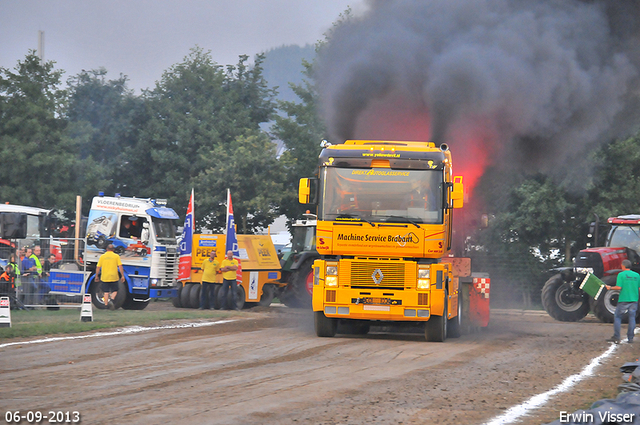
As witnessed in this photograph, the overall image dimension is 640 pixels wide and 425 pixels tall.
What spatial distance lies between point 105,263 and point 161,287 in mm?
2283

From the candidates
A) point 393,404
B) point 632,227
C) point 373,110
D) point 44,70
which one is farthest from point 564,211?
point 393,404

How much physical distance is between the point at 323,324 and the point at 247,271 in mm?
8889

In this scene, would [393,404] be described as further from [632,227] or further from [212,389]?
[632,227]

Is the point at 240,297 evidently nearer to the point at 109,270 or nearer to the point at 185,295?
the point at 185,295

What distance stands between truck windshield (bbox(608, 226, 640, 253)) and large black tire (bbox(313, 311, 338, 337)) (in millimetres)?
11327

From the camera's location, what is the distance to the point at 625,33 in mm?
21312

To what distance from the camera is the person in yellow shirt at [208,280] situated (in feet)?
72.6

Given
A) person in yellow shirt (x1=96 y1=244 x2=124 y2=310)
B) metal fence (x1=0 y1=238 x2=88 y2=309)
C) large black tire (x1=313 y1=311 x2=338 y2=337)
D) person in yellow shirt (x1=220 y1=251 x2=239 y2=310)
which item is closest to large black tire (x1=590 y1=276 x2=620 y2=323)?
large black tire (x1=313 y1=311 x2=338 y2=337)

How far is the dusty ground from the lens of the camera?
24.7ft

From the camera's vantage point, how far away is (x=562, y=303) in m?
22.4

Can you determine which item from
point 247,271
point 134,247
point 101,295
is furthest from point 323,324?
point 101,295

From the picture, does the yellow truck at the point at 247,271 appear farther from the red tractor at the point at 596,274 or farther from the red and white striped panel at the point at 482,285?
the red tractor at the point at 596,274

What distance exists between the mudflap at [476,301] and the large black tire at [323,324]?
377cm

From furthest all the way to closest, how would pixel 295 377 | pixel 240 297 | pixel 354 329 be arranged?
pixel 240 297 → pixel 354 329 → pixel 295 377
